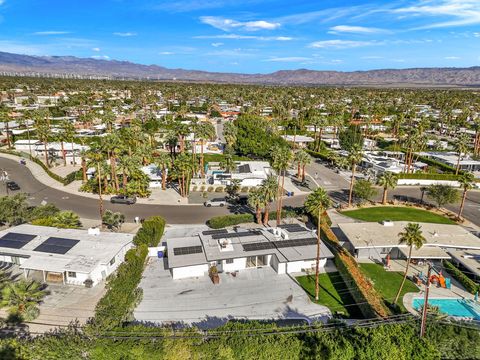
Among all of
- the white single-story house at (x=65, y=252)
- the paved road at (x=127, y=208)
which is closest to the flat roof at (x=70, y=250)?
the white single-story house at (x=65, y=252)

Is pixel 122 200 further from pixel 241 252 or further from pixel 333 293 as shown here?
pixel 333 293

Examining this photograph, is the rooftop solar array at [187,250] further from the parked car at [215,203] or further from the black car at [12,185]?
the black car at [12,185]

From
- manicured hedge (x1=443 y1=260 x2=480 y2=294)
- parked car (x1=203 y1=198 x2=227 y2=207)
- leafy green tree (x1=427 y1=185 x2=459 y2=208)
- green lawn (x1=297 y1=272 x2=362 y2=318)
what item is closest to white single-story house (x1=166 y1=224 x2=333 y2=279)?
green lawn (x1=297 y1=272 x2=362 y2=318)

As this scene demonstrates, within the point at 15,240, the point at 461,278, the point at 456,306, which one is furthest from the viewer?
the point at 15,240

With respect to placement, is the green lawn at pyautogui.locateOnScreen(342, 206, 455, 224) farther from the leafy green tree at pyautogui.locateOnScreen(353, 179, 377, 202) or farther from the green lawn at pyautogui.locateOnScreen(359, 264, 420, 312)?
the green lawn at pyautogui.locateOnScreen(359, 264, 420, 312)

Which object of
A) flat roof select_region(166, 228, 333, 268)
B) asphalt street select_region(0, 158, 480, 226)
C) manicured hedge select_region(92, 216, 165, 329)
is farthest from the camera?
asphalt street select_region(0, 158, 480, 226)

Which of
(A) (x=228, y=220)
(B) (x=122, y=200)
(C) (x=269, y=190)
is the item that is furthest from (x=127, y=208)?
(C) (x=269, y=190)
